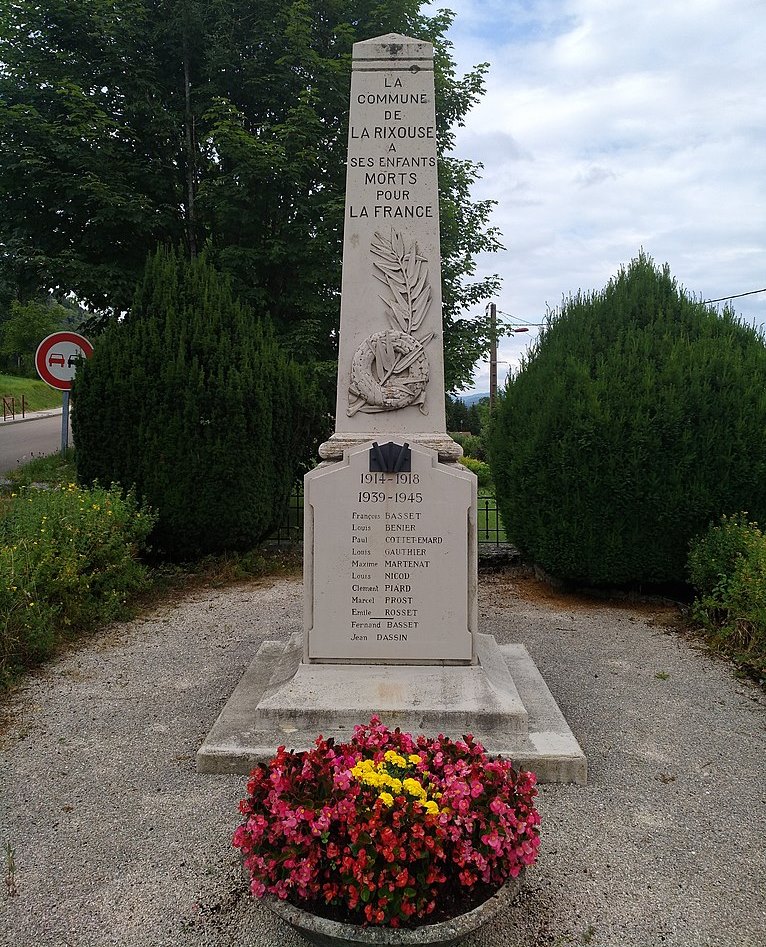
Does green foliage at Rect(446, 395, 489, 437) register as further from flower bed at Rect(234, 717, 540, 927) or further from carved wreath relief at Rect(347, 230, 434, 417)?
flower bed at Rect(234, 717, 540, 927)

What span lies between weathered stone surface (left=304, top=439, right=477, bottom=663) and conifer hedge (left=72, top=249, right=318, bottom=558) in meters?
3.71

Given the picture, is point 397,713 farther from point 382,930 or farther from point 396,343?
point 396,343

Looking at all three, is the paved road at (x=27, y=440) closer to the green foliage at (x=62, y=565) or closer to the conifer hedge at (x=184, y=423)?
the conifer hedge at (x=184, y=423)

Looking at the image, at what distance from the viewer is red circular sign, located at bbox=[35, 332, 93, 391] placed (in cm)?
829

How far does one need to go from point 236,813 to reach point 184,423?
4.99 m

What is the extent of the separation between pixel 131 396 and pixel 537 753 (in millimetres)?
5761

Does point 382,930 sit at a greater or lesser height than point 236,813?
greater

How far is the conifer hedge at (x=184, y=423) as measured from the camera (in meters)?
7.46

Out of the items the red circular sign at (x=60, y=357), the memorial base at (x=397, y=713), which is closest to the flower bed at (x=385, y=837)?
the memorial base at (x=397, y=713)

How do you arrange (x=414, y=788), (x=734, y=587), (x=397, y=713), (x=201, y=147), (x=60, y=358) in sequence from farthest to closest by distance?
(x=201, y=147) < (x=60, y=358) < (x=734, y=587) < (x=397, y=713) < (x=414, y=788)

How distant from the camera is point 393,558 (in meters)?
4.11

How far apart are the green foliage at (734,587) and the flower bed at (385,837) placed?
3.38 meters

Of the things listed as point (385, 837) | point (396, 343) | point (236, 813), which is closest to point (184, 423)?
point (396, 343)

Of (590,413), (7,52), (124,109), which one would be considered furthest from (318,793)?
(7,52)
